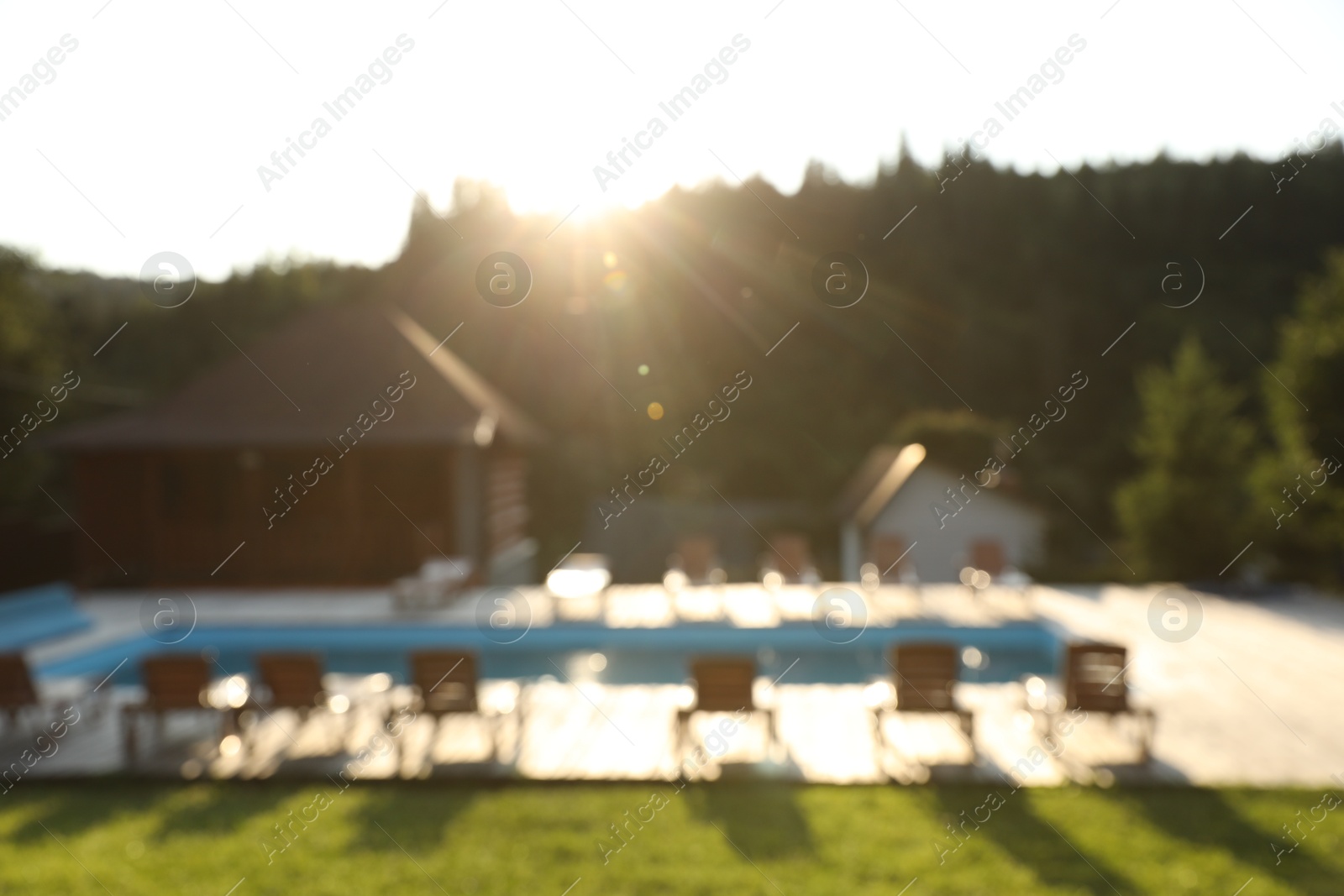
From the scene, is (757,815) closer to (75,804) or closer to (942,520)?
(75,804)

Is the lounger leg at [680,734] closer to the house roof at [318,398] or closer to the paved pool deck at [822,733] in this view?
the paved pool deck at [822,733]

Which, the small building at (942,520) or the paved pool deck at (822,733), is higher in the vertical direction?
the small building at (942,520)

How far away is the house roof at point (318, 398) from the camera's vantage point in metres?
16.3

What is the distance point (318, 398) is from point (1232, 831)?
16.0 meters

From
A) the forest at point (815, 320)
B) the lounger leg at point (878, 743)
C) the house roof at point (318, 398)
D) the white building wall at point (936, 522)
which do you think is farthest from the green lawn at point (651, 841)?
the forest at point (815, 320)

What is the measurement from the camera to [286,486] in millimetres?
17047

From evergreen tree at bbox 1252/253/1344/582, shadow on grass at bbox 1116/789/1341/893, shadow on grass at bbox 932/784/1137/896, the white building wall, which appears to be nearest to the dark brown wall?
the white building wall

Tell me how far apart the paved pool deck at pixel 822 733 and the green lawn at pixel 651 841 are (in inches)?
14.5

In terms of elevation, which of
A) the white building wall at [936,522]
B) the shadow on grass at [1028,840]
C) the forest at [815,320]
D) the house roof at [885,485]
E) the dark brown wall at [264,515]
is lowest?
the shadow on grass at [1028,840]

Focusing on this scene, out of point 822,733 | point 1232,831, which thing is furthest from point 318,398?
point 1232,831

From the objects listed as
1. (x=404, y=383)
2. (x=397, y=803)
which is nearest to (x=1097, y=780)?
(x=397, y=803)

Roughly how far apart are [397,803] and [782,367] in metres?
31.7

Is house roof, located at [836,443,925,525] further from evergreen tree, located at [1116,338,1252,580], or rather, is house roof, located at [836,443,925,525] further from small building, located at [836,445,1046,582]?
evergreen tree, located at [1116,338,1252,580]

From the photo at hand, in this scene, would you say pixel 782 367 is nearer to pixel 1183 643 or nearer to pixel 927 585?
pixel 927 585
